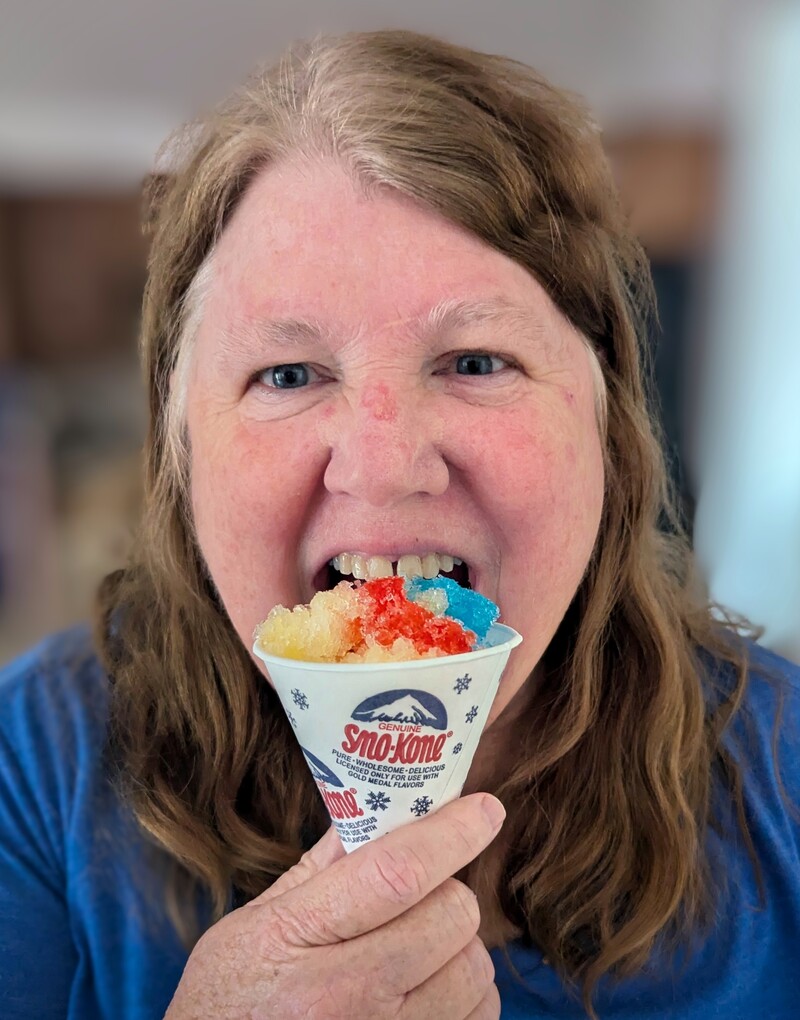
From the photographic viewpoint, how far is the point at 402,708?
0.73 meters

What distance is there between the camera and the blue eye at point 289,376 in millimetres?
944

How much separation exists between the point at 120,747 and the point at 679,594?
33.1 inches

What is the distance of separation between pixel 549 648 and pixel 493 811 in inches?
14.7

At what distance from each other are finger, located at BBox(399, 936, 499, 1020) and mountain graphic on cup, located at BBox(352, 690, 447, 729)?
0.26 m

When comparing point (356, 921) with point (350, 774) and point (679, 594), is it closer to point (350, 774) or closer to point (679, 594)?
point (350, 774)

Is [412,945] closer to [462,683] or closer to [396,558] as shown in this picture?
[462,683]

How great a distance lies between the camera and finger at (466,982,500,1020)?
2.72 ft

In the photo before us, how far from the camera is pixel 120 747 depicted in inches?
44.8

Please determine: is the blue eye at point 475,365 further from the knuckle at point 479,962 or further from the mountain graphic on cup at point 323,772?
the knuckle at point 479,962

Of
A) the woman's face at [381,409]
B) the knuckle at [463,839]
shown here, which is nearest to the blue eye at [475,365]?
the woman's face at [381,409]

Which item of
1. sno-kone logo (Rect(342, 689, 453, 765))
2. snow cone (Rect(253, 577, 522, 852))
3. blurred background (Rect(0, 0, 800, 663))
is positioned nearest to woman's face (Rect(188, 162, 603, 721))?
snow cone (Rect(253, 577, 522, 852))

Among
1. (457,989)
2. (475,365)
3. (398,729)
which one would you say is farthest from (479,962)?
(475,365)

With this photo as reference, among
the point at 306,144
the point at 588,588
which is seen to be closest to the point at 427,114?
the point at 306,144

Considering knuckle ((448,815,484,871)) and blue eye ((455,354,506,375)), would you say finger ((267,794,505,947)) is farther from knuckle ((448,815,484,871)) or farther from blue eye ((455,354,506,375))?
blue eye ((455,354,506,375))
